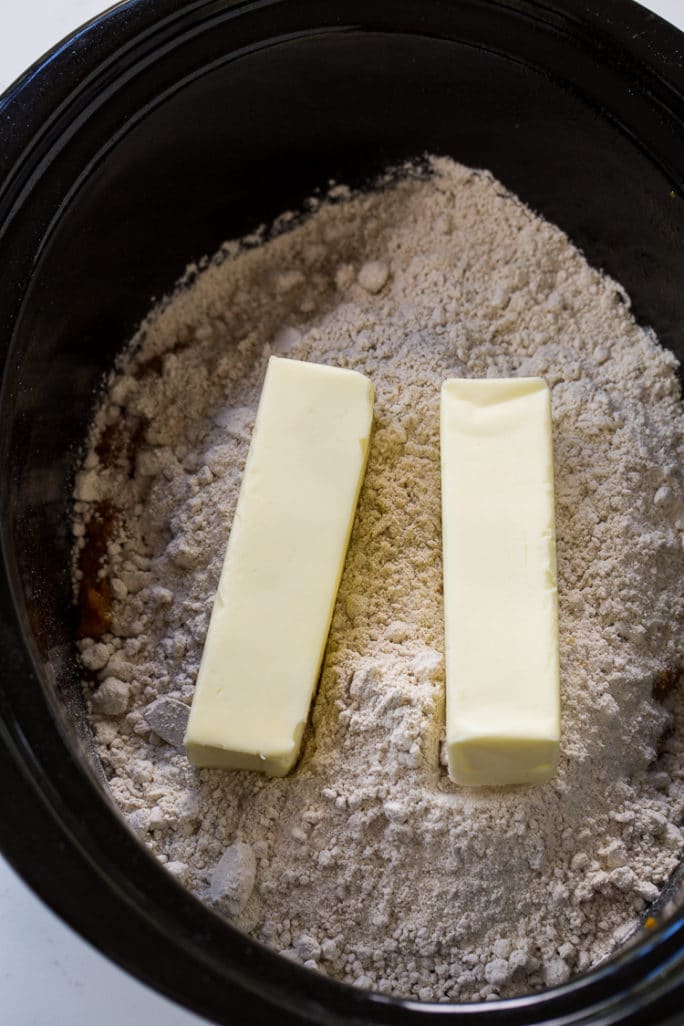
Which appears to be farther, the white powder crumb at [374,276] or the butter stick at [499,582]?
the white powder crumb at [374,276]

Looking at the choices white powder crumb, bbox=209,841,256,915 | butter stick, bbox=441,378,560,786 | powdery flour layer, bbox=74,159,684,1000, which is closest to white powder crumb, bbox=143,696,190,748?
powdery flour layer, bbox=74,159,684,1000

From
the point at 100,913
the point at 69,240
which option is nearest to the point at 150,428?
the point at 69,240

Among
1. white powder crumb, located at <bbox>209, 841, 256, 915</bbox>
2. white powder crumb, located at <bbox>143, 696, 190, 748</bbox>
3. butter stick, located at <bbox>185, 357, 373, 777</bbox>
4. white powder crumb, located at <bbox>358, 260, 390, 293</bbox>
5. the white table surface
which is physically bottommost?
the white table surface

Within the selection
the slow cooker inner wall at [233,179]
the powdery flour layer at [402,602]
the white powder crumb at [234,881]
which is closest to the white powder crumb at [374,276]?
the powdery flour layer at [402,602]

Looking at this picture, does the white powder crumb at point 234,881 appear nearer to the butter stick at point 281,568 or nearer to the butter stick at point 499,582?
the butter stick at point 281,568

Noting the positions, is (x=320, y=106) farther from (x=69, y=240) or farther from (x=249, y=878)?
(x=249, y=878)

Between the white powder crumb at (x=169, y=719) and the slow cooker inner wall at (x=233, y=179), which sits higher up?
the slow cooker inner wall at (x=233, y=179)

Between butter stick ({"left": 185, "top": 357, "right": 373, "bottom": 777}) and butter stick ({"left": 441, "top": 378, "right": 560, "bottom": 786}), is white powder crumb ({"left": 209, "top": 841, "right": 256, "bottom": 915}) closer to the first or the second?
butter stick ({"left": 185, "top": 357, "right": 373, "bottom": 777})
